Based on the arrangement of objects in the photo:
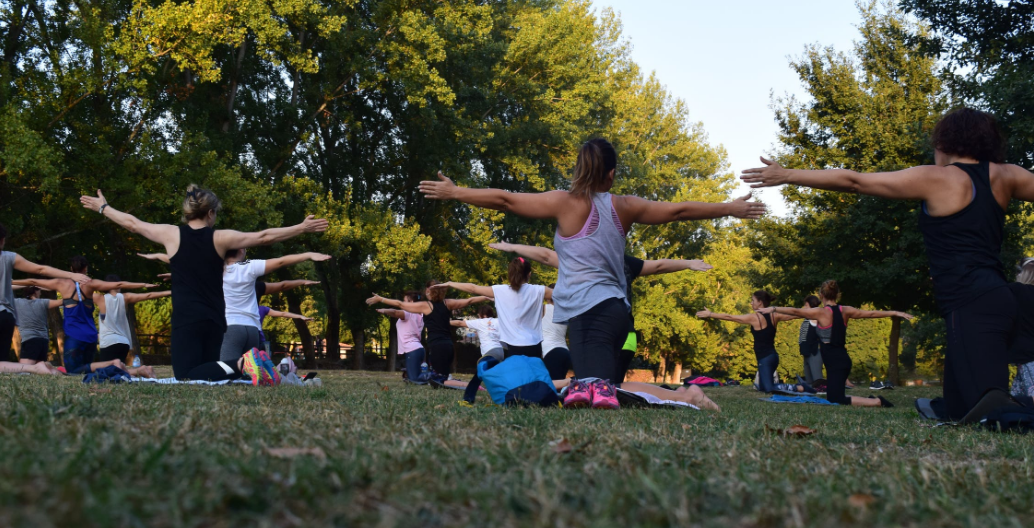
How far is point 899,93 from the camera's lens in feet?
90.1

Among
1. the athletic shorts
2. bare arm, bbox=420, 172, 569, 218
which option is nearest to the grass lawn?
bare arm, bbox=420, 172, 569, 218

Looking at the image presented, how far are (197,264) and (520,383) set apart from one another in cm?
390

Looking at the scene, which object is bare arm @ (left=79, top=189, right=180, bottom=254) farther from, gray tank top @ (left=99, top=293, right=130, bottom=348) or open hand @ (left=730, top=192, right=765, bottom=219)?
gray tank top @ (left=99, top=293, right=130, bottom=348)

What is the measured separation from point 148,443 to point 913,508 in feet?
7.76

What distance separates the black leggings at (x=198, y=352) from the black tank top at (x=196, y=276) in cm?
13

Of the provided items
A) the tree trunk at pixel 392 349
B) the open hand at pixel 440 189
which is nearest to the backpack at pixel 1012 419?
the open hand at pixel 440 189

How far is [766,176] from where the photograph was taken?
595 centimetres

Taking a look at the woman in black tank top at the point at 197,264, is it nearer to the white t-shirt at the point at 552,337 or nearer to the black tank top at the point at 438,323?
the white t-shirt at the point at 552,337

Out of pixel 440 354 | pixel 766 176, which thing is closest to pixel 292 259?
pixel 766 176

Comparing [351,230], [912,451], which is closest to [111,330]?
Answer: [351,230]

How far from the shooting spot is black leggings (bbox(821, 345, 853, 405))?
1239cm

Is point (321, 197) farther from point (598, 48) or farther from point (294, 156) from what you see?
point (598, 48)

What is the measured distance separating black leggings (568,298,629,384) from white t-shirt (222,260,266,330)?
553 centimetres

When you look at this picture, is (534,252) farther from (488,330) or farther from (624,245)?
(488,330)
